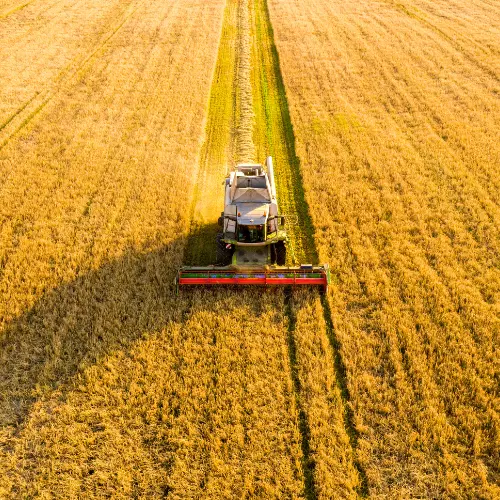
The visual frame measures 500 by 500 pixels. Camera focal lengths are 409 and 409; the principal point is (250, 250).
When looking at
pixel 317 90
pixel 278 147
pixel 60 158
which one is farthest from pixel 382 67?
pixel 60 158

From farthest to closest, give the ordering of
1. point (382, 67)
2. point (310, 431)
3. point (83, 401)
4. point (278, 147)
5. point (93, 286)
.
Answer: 1. point (382, 67)
2. point (278, 147)
3. point (93, 286)
4. point (83, 401)
5. point (310, 431)

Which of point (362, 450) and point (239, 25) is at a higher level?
point (239, 25)

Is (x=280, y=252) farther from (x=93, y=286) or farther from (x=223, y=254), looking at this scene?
(x=93, y=286)

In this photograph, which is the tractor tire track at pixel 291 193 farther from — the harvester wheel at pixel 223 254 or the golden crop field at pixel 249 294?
the harvester wheel at pixel 223 254

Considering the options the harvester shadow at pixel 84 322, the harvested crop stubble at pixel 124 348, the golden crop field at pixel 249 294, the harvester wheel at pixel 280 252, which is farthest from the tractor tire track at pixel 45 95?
the harvester wheel at pixel 280 252

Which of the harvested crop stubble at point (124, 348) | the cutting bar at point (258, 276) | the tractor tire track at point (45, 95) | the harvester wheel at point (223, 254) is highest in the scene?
the tractor tire track at point (45, 95)

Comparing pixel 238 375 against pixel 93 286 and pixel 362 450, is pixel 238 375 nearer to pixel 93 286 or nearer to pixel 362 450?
pixel 362 450

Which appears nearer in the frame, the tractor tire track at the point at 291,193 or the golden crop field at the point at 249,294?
Answer: the golden crop field at the point at 249,294
